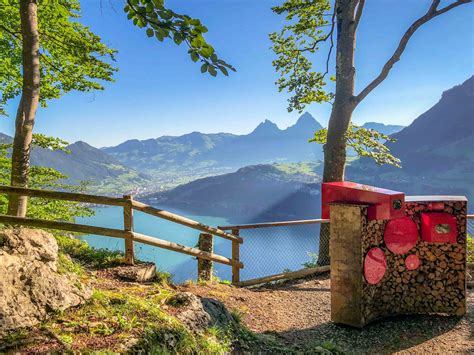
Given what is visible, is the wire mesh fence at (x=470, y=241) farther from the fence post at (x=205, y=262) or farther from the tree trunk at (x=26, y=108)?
the tree trunk at (x=26, y=108)

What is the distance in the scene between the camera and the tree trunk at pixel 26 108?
605cm

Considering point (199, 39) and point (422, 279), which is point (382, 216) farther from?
point (199, 39)

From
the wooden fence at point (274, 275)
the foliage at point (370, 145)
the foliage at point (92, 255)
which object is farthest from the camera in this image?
the foliage at point (370, 145)

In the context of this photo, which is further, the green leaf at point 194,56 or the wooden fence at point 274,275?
the wooden fence at point 274,275

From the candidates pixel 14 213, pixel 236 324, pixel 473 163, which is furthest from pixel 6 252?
pixel 473 163

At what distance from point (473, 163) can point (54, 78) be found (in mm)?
158363

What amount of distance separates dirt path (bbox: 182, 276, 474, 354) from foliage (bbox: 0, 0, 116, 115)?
22.2 ft

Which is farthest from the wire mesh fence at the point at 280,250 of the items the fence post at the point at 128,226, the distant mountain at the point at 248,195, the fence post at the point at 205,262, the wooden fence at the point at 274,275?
the distant mountain at the point at 248,195

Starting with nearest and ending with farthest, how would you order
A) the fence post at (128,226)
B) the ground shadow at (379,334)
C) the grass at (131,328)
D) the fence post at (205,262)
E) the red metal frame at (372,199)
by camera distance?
the grass at (131,328), the ground shadow at (379,334), the red metal frame at (372,199), the fence post at (128,226), the fence post at (205,262)

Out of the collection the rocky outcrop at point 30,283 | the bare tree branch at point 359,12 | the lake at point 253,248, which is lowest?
the lake at point 253,248

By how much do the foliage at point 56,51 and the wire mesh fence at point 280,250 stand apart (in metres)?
6.32

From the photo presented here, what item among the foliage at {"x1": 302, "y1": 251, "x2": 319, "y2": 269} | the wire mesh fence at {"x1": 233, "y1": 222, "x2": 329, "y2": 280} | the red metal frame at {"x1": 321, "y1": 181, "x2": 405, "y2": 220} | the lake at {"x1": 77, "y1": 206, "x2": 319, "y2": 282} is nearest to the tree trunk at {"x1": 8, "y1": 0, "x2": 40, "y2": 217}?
the lake at {"x1": 77, "y1": 206, "x2": 319, "y2": 282}

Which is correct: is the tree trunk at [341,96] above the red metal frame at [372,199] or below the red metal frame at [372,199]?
above

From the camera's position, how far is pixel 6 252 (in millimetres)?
3109
